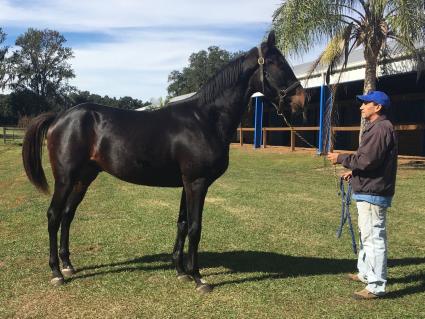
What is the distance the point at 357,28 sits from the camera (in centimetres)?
1499

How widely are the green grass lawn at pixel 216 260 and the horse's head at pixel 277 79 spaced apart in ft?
6.04

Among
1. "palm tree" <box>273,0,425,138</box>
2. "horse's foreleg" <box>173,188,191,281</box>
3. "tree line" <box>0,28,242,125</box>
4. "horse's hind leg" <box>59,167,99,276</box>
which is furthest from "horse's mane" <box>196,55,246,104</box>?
"tree line" <box>0,28,242,125</box>

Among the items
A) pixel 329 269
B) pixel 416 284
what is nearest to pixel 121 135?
pixel 329 269

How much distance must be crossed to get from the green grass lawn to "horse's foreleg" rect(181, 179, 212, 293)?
0.42 ft

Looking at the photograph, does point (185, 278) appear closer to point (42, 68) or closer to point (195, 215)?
point (195, 215)

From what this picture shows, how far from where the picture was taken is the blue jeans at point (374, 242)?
13.6ft

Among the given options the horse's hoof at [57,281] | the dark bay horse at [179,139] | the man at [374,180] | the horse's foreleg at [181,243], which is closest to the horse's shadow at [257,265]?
the horse's hoof at [57,281]

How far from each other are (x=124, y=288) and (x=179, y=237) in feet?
2.69

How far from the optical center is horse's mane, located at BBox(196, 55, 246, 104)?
4.71 meters

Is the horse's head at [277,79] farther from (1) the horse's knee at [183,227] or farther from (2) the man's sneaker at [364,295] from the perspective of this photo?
(2) the man's sneaker at [364,295]

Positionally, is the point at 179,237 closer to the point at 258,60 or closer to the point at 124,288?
the point at 124,288

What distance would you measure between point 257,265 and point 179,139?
1.81 m

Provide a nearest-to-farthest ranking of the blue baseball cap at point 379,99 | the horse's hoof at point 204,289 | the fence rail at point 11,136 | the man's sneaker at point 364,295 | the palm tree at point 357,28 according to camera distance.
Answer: the blue baseball cap at point 379,99 < the man's sneaker at point 364,295 < the horse's hoof at point 204,289 < the palm tree at point 357,28 < the fence rail at point 11,136

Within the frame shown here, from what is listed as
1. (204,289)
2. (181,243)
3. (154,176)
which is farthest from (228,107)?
(204,289)
